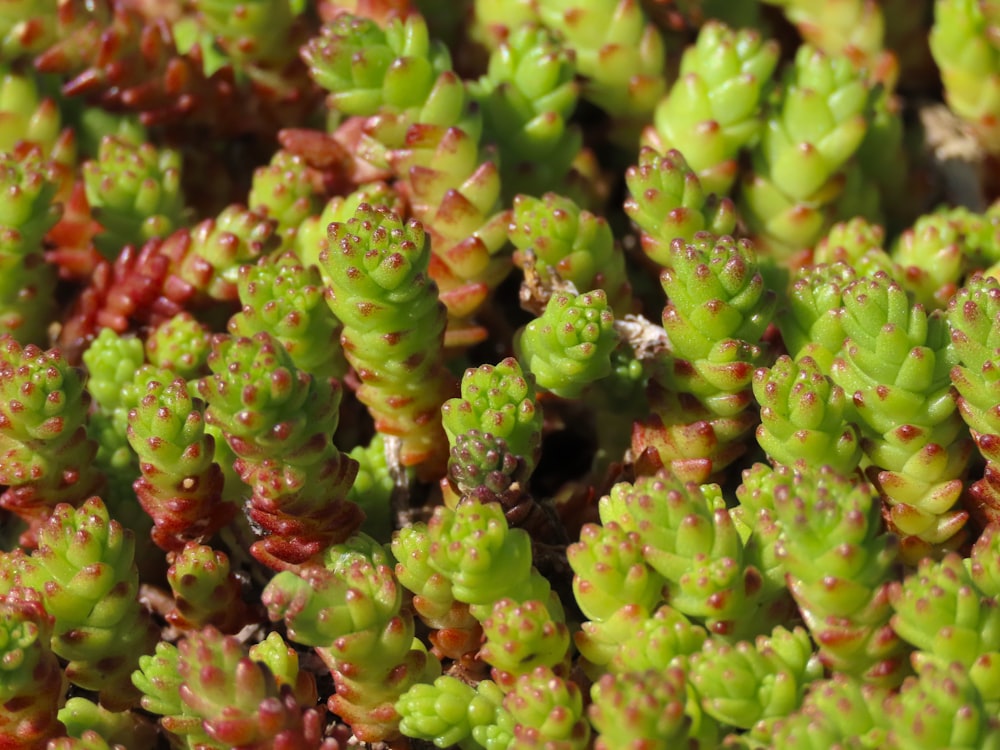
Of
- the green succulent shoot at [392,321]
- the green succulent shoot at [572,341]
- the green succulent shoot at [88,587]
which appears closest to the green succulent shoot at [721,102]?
the green succulent shoot at [572,341]

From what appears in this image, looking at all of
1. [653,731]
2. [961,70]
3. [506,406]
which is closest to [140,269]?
[506,406]

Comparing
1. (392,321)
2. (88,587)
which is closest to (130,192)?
(392,321)

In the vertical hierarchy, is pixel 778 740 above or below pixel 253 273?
below

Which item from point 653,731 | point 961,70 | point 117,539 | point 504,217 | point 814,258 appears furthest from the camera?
point 961,70

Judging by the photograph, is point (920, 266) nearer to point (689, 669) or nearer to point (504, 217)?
point (504, 217)

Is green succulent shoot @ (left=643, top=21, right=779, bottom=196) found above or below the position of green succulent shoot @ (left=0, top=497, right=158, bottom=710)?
above

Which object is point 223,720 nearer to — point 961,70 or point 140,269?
point 140,269

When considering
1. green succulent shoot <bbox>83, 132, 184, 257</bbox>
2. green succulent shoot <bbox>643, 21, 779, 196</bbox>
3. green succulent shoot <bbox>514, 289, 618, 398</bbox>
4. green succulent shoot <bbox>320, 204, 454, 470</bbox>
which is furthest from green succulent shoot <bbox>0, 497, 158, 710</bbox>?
green succulent shoot <bbox>643, 21, 779, 196</bbox>

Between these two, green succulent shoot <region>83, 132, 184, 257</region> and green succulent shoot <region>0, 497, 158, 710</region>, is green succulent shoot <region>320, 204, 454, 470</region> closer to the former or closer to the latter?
green succulent shoot <region>0, 497, 158, 710</region>

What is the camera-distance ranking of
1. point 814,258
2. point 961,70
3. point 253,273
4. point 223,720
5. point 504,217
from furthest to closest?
point 961,70 < point 814,258 < point 504,217 < point 253,273 < point 223,720

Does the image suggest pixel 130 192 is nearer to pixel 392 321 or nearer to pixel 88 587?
pixel 392 321

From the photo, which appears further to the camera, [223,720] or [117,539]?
[117,539]
